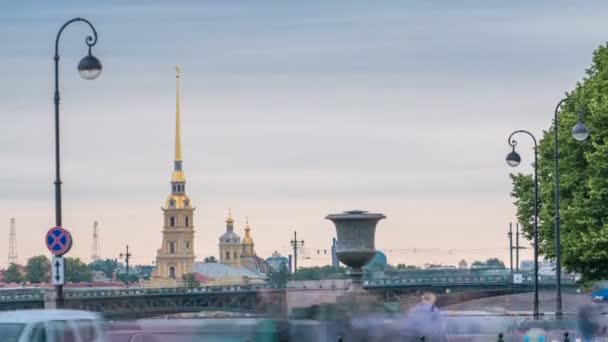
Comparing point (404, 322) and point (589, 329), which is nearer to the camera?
point (404, 322)

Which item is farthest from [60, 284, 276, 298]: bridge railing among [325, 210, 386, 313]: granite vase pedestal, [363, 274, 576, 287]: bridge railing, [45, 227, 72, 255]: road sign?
[45, 227, 72, 255]: road sign

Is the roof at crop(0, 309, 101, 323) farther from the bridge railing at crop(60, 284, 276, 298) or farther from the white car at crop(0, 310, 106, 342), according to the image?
the bridge railing at crop(60, 284, 276, 298)

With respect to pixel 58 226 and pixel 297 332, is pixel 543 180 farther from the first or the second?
pixel 297 332

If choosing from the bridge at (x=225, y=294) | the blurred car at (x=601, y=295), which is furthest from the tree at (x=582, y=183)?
the bridge at (x=225, y=294)

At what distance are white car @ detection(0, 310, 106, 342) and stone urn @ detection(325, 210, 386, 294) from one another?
623 inches

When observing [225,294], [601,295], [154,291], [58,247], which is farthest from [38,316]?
[154,291]

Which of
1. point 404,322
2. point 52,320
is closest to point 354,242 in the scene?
point 404,322

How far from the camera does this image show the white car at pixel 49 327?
2570 centimetres

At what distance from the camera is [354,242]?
42938 millimetres

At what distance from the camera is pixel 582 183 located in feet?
216

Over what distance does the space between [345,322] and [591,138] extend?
35.1 metres

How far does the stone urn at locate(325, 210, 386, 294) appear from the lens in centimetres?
4262

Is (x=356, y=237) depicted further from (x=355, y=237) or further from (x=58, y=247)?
(x=58, y=247)

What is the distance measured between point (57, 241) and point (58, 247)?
0.41 feet
